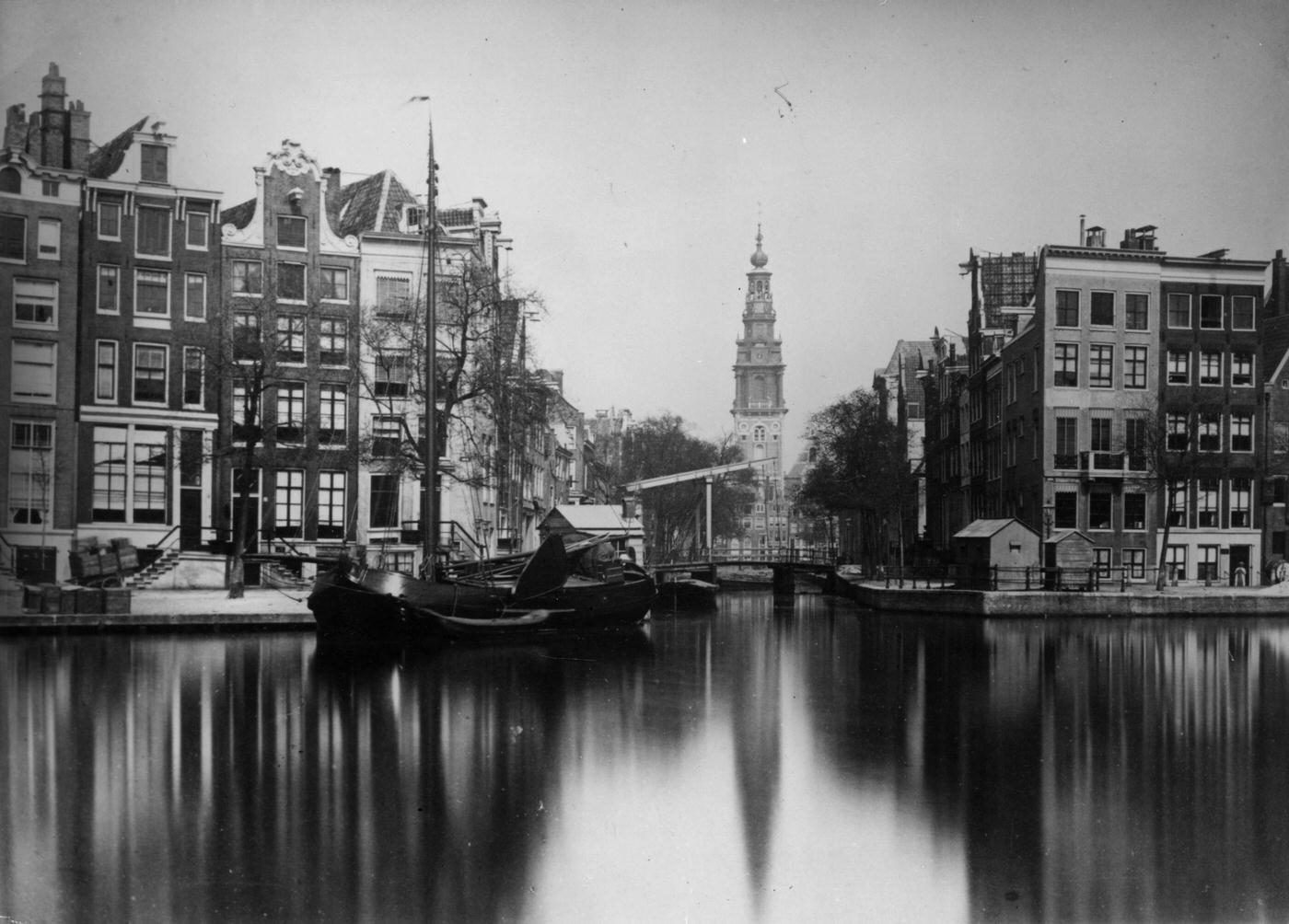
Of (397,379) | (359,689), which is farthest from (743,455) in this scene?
(359,689)

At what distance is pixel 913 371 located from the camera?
26.9 metres

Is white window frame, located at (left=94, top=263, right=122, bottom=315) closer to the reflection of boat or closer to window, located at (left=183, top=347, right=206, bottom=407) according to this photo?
window, located at (left=183, top=347, right=206, bottom=407)

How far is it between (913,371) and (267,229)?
15.8 metres

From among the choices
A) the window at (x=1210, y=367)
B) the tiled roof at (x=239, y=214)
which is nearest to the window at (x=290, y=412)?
the tiled roof at (x=239, y=214)

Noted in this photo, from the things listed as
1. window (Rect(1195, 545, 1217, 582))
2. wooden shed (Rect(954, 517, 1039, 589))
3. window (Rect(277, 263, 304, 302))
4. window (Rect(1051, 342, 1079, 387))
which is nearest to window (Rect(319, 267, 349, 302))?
window (Rect(277, 263, 304, 302))

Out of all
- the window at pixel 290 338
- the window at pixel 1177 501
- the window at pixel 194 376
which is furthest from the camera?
the window at pixel 1177 501

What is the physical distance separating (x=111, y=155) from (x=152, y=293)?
395 centimetres

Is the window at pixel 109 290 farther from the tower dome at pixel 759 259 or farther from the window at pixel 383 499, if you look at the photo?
the tower dome at pixel 759 259

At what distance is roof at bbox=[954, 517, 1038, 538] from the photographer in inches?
927

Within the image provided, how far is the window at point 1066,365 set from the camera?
73.3 feet

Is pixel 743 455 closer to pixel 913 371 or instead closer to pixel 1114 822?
pixel 913 371

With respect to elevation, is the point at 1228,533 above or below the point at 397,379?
below

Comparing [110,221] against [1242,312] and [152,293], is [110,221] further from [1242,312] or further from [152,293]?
[1242,312]

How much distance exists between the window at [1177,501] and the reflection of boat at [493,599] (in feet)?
37.5
